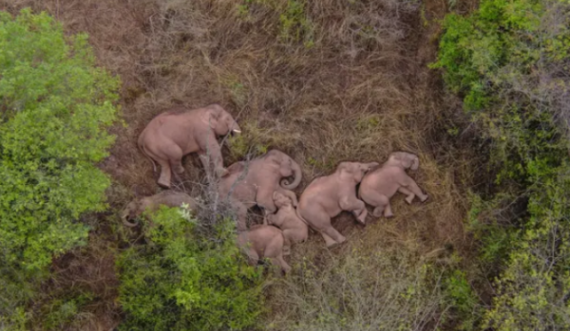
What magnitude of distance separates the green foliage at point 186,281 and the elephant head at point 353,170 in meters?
1.74

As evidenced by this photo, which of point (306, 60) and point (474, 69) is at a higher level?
point (474, 69)

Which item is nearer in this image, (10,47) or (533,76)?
(10,47)

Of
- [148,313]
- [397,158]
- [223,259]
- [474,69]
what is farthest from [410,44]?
[148,313]

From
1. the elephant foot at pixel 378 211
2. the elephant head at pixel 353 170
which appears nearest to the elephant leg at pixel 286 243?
the elephant head at pixel 353 170

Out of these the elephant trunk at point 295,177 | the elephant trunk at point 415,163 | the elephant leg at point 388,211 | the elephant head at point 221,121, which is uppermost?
the elephant head at point 221,121

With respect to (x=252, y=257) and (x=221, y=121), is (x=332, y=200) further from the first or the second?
(x=221, y=121)

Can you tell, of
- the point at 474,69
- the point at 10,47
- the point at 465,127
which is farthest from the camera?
the point at 465,127

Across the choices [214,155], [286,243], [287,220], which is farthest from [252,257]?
[214,155]

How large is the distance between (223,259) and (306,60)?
309 centimetres

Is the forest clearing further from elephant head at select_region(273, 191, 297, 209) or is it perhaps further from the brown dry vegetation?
elephant head at select_region(273, 191, 297, 209)

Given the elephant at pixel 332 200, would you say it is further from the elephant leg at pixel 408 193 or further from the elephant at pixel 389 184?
the elephant leg at pixel 408 193

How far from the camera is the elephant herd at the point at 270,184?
6.96 meters

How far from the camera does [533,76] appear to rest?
20.0 ft

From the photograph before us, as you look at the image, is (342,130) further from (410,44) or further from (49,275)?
(49,275)
